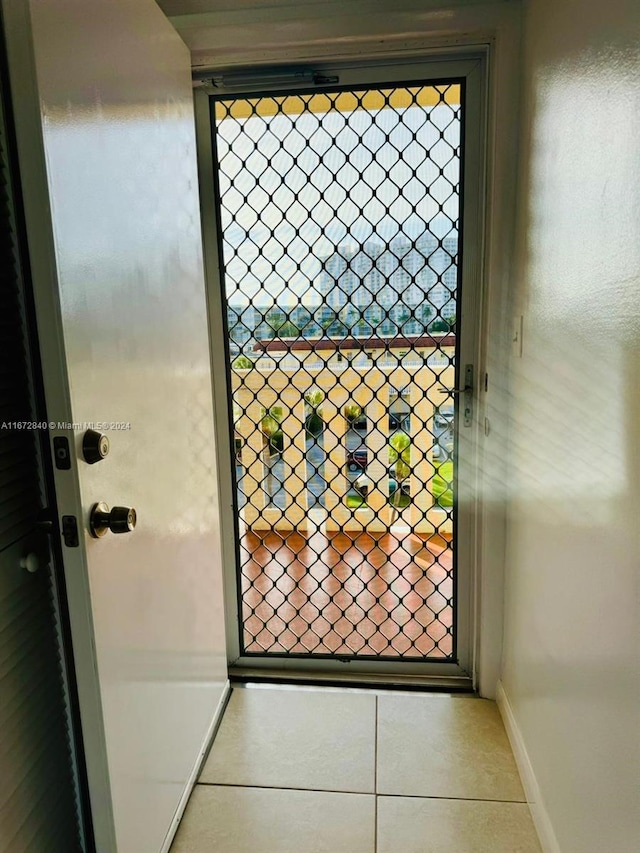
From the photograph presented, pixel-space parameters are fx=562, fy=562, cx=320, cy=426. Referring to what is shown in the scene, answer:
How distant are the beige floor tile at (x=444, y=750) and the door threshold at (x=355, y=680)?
47 millimetres

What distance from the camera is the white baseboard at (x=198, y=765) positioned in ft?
4.41

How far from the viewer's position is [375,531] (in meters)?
1.96

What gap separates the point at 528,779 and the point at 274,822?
2.16ft

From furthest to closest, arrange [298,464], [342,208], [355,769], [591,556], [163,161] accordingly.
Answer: [298,464] → [342,208] → [355,769] → [163,161] → [591,556]

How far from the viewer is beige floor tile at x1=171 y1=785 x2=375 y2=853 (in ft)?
4.41

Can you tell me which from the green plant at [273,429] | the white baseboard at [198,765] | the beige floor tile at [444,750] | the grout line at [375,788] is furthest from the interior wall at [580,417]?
the white baseboard at [198,765]

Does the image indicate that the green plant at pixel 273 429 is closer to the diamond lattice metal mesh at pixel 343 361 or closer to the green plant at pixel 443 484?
the diamond lattice metal mesh at pixel 343 361

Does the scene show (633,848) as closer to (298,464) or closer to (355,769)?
(355,769)

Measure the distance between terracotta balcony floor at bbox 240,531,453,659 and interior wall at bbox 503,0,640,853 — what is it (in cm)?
47

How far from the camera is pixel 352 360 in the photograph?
1799 mm

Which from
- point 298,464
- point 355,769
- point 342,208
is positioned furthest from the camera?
point 298,464

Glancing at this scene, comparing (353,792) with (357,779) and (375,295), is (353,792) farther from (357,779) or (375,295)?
(375,295)

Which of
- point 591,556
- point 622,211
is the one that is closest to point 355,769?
point 591,556

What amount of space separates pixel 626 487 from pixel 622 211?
438mm
